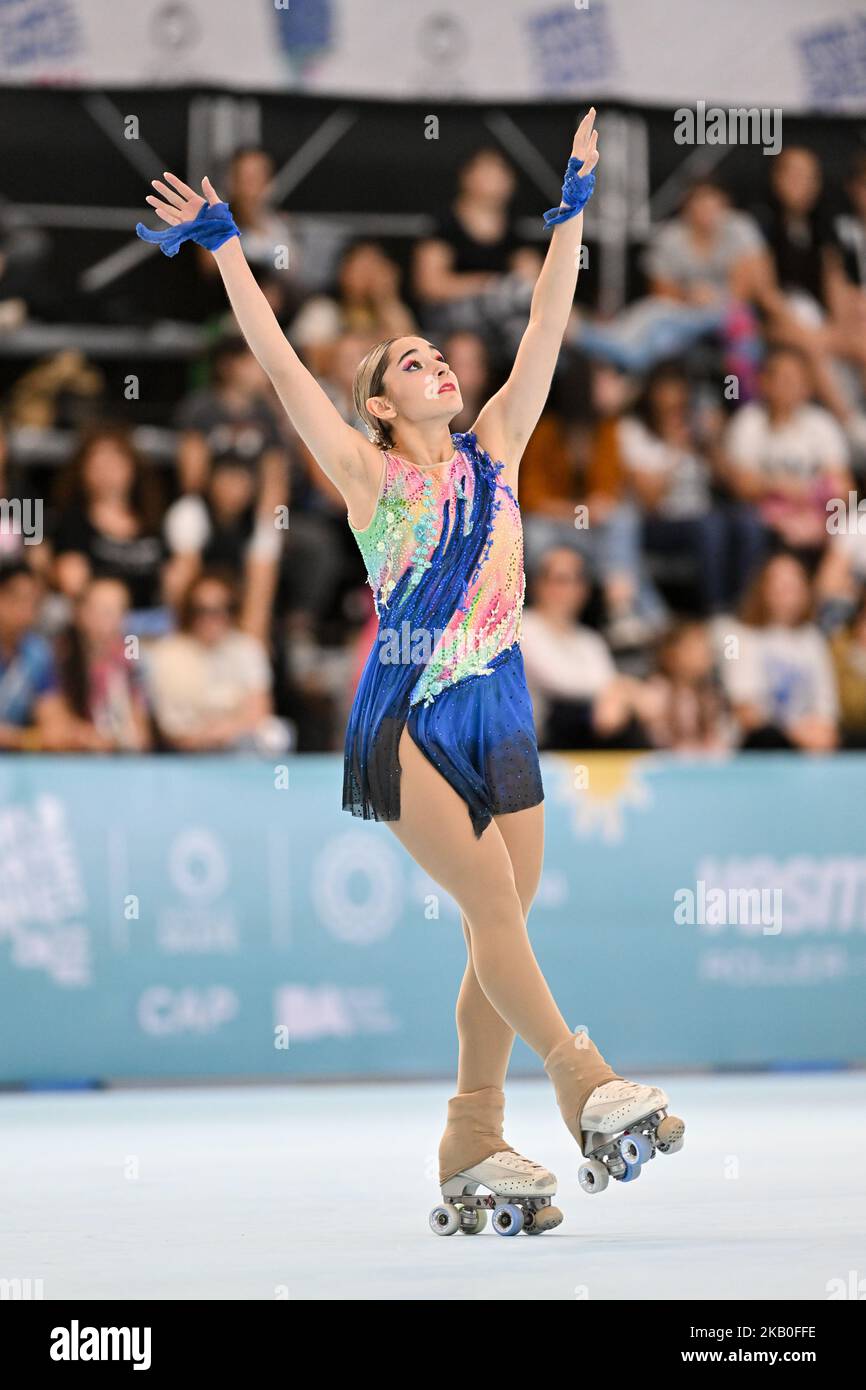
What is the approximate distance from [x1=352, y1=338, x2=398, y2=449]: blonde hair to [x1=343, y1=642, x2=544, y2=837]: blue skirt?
1.98ft

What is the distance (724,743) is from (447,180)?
3.34 metres

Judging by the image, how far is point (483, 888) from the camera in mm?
4039

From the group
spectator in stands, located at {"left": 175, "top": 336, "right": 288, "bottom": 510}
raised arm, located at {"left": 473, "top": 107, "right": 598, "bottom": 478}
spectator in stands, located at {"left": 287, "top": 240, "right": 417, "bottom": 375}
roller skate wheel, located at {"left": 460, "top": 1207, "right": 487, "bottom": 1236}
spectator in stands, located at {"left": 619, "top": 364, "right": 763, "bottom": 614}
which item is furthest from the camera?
spectator in stands, located at {"left": 619, "top": 364, "right": 763, "bottom": 614}

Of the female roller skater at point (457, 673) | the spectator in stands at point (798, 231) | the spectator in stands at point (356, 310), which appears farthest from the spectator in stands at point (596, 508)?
the female roller skater at point (457, 673)

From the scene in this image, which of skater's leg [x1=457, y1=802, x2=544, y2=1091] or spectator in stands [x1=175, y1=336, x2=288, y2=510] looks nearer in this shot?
skater's leg [x1=457, y1=802, x2=544, y2=1091]

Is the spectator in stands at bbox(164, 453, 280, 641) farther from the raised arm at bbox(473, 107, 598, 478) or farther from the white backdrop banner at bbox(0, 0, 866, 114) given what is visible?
the raised arm at bbox(473, 107, 598, 478)

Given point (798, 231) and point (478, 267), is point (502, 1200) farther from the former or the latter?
point (798, 231)

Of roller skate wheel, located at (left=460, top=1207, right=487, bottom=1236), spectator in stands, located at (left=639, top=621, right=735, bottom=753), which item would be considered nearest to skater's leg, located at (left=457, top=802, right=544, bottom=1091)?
roller skate wheel, located at (left=460, top=1207, right=487, bottom=1236)

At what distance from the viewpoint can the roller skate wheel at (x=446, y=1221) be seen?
4.07 m

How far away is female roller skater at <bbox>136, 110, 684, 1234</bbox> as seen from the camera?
405cm

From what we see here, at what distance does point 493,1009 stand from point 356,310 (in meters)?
5.62

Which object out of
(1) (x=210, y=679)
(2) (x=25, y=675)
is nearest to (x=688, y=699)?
(1) (x=210, y=679)

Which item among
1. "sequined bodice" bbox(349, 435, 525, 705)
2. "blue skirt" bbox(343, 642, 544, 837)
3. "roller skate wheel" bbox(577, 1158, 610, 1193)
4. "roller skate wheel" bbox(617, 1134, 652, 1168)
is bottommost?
"roller skate wheel" bbox(577, 1158, 610, 1193)

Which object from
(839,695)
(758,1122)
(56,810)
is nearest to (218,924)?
(56,810)
